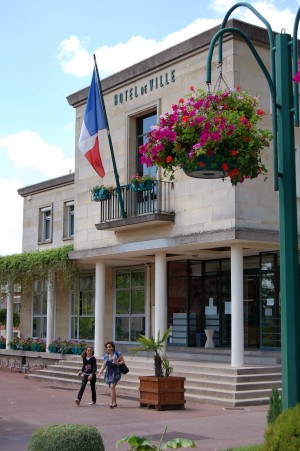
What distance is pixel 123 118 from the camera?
69.4 ft

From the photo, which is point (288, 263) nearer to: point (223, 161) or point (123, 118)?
point (223, 161)

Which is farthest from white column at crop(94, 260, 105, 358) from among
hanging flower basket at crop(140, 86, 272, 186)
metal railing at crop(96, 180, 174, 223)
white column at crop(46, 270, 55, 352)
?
hanging flower basket at crop(140, 86, 272, 186)

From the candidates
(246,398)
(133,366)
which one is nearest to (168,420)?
(246,398)

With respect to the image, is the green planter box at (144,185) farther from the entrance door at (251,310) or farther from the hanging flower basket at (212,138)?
the hanging flower basket at (212,138)

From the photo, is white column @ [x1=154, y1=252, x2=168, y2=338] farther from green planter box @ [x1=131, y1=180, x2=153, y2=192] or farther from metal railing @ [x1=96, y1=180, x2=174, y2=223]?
green planter box @ [x1=131, y1=180, x2=153, y2=192]

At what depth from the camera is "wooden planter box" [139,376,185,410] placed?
1506 cm

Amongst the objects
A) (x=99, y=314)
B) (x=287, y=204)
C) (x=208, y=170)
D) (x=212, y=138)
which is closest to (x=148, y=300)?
(x=99, y=314)

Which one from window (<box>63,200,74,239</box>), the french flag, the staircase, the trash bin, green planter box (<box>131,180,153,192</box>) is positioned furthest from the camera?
window (<box>63,200,74,239</box>)

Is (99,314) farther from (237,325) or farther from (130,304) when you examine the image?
(237,325)

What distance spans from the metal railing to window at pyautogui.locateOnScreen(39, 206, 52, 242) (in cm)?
788

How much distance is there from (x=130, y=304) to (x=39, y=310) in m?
5.46

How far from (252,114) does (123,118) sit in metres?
13.2

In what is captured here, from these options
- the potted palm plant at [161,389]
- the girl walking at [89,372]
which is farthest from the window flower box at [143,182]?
the potted palm plant at [161,389]

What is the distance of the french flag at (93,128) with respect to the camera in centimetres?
1922
